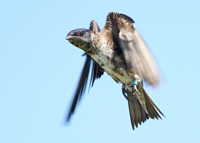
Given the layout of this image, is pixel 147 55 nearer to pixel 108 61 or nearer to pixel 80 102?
pixel 108 61

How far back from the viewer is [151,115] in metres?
9.32

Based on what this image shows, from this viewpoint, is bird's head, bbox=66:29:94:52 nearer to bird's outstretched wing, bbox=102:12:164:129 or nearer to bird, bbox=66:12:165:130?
bird, bbox=66:12:165:130

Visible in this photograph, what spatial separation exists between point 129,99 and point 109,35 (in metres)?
1.10

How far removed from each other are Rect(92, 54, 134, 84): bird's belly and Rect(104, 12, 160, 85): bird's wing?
0.11 m

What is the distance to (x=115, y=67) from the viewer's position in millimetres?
9164

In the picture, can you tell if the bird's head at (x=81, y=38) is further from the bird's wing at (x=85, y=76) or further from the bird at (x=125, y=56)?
the bird's wing at (x=85, y=76)

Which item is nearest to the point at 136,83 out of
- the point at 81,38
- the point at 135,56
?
the point at 135,56

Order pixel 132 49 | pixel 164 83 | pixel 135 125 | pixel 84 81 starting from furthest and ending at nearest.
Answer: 1. pixel 84 81
2. pixel 135 125
3. pixel 132 49
4. pixel 164 83

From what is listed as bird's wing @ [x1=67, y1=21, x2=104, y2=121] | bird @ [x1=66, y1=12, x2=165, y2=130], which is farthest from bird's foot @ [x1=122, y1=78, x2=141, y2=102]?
bird's wing @ [x1=67, y1=21, x2=104, y2=121]

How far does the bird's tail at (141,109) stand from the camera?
927 cm

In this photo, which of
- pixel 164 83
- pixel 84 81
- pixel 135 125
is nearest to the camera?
pixel 164 83

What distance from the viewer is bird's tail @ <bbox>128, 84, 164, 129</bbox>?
927 cm

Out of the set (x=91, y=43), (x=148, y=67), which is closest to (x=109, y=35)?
(x=91, y=43)

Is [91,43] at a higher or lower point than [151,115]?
higher
